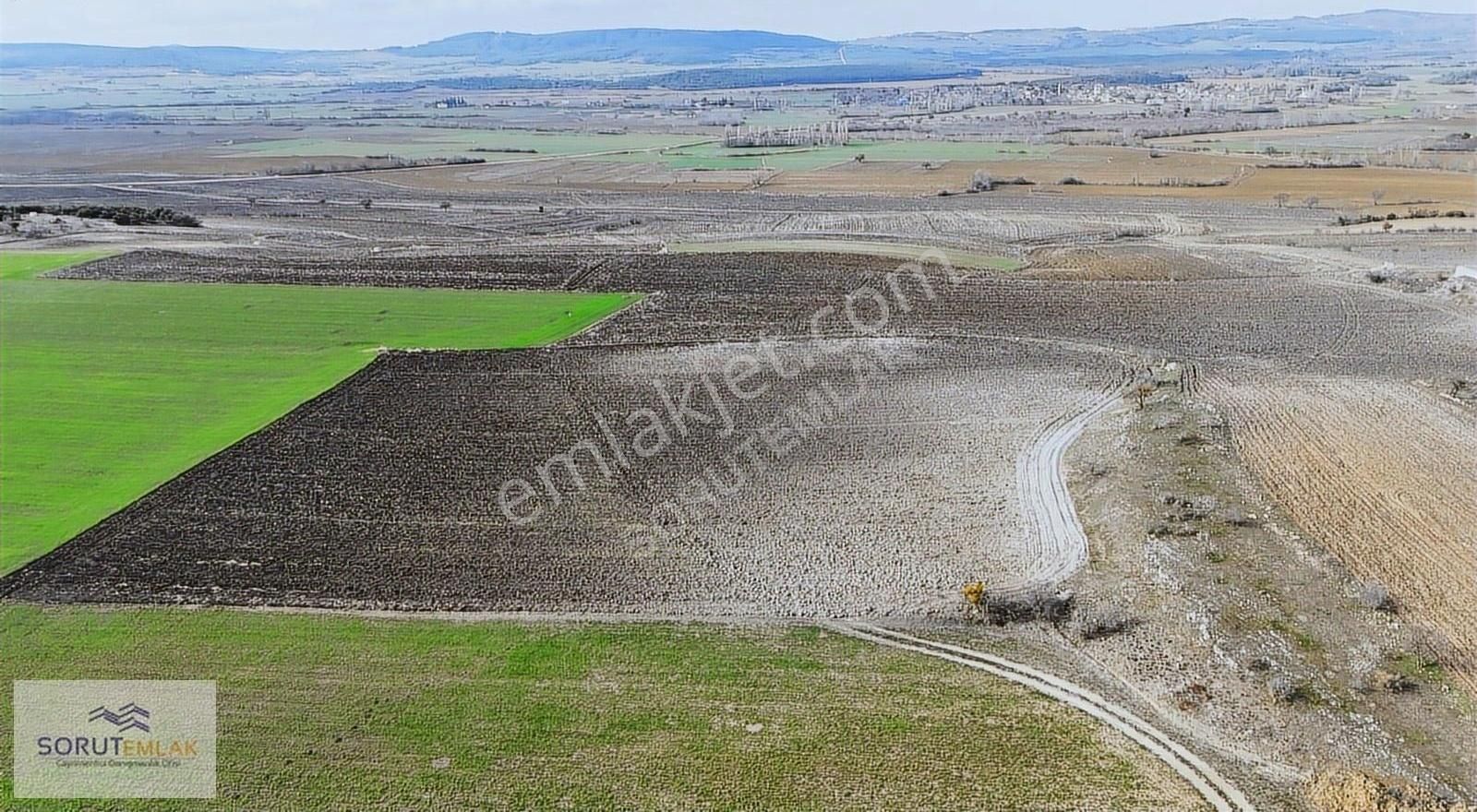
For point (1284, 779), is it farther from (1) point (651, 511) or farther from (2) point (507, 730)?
(1) point (651, 511)

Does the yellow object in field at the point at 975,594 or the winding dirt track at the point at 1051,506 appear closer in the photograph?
the yellow object in field at the point at 975,594

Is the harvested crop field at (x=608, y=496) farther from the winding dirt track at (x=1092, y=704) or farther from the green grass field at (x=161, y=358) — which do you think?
the green grass field at (x=161, y=358)

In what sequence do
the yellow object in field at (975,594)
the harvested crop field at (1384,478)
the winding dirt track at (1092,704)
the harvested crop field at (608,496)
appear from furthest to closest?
1. the harvested crop field at (608,496)
2. the yellow object in field at (975,594)
3. the harvested crop field at (1384,478)
4. the winding dirt track at (1092,704)

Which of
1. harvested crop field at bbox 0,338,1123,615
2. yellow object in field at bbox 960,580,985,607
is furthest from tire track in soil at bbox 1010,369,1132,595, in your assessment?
yellow object in field at bbox 960,580,985,607

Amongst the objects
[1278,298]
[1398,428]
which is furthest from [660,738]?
[1278,298]

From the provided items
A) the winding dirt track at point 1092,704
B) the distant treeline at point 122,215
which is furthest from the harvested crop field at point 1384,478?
the distant treeline at point 122,215

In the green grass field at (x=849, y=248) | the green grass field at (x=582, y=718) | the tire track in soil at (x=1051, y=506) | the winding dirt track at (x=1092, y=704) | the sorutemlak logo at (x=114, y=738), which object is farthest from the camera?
the green grass field at (x=849, y=248)
